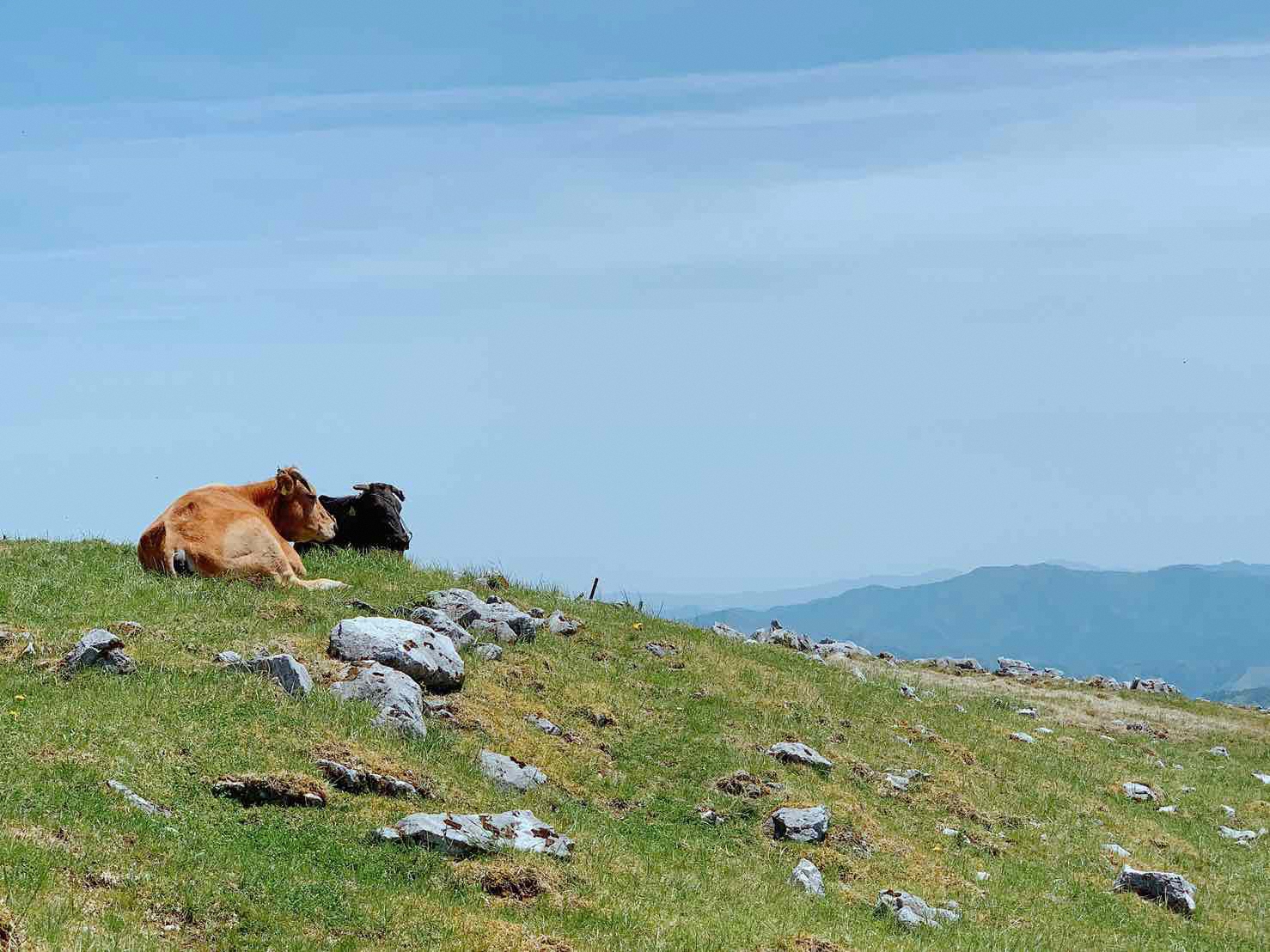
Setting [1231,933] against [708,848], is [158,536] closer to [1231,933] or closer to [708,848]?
[708,848]

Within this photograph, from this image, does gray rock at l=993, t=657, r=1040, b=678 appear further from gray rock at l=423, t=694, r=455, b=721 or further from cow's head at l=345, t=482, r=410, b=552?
gray rock at l=423, t=694, r=455, b=721

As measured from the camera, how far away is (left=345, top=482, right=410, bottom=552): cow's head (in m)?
26.6

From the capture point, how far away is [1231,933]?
56.1 ft

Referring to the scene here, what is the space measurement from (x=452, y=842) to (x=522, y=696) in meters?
6.40

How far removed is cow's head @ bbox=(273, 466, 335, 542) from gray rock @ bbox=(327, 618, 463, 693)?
19.1ft

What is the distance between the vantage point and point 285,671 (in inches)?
607

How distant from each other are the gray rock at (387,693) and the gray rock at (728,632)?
46.6ft

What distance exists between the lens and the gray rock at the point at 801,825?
16.3 meters

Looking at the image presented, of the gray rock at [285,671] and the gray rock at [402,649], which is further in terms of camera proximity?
the gray rock at [402,649]

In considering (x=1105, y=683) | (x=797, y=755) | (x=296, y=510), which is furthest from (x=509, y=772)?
(x=1105, y=683)

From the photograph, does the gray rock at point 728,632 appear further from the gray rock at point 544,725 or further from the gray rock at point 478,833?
the gray rock at point 478,833

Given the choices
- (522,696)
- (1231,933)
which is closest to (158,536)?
(522,696)

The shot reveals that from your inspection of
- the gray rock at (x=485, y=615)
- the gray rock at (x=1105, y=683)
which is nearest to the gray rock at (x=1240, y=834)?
the gray rock at (x=485, y=615)

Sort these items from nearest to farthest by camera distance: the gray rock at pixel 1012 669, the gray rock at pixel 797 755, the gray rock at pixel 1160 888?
the gray rock at pixel 1160 888 < the gray rock at pixel 797 755 < the gray rock at pixel 1012 669
